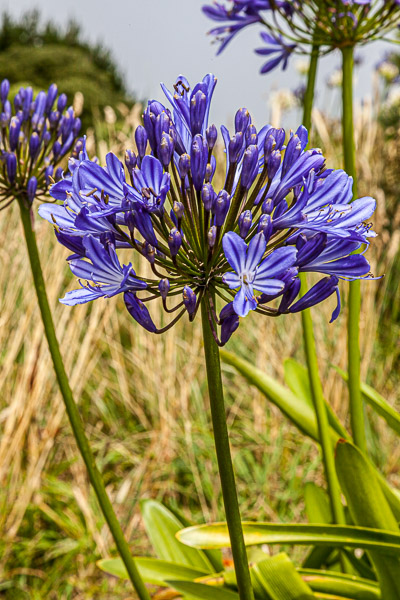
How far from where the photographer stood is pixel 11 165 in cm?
191

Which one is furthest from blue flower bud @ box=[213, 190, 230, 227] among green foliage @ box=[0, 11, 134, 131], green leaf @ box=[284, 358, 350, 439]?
green foliage @ box=[0, 11, 134, 131]

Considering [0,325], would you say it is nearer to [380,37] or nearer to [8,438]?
[8,438]

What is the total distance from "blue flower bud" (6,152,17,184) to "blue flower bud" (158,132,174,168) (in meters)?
0.86

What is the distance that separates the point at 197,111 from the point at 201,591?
1.39m

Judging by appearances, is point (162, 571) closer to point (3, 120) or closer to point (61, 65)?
point (3, 120)

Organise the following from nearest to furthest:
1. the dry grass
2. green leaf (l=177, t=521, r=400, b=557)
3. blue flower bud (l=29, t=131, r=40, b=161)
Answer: green leaf (l=177, t=521, r=400, b=557)
blue flower bud (l=29, t=131, r=40, b=161)
the dry grass

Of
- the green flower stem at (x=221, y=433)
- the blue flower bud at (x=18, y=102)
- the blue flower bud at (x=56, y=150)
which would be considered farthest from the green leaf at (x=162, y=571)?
the blue flower bud at (x=18, y=102)

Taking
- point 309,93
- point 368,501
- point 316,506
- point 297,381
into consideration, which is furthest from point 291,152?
point 316,506

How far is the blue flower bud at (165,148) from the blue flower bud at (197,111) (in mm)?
70

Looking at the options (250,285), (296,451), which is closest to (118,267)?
(250,285)

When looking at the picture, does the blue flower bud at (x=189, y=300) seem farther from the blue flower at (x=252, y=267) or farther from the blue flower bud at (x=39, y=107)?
the blue flower bud at (x=39, y=107)

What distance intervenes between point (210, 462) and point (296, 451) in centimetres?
72

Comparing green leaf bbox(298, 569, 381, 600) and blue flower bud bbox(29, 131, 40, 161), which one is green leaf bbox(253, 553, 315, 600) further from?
blue flower bud bbox(29, 131, 40, 161)

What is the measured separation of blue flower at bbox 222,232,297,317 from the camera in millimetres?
1074
